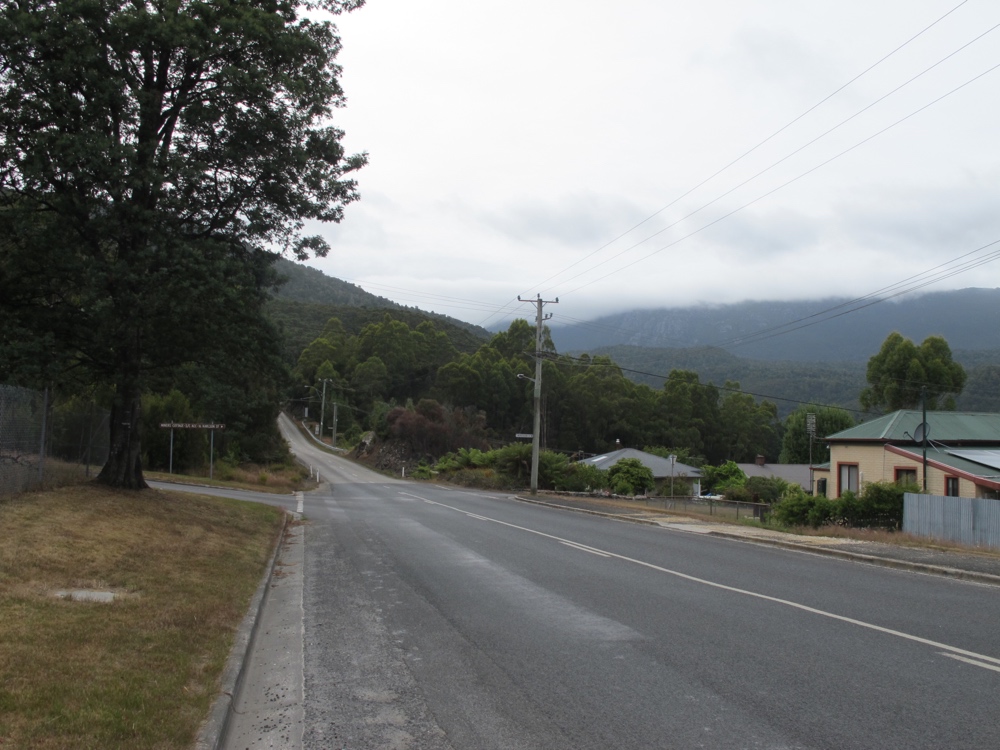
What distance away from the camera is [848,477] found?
112 feet

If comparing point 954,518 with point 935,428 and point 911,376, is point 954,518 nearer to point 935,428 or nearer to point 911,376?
point 935,428

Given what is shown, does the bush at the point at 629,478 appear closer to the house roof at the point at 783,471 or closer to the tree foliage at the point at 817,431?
the house roof at the point at 783,471

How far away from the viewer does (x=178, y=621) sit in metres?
8.14

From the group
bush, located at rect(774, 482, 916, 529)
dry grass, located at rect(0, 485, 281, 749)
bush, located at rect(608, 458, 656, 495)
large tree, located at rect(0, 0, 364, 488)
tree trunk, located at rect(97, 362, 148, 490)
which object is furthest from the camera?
bush, located at rect(608, 458, 656, 495)

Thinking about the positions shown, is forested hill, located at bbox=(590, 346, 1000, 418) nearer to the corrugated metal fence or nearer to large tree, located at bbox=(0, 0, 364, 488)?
the corrugated metal fence

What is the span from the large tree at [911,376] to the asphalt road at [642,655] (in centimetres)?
4799

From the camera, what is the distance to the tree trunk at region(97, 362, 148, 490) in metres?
18.0

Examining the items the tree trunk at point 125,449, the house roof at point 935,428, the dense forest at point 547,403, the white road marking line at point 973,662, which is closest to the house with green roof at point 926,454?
the house roof at point 935,428

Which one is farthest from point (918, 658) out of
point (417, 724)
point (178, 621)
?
point (178, 621)

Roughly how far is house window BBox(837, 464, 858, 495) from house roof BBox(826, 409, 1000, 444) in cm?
113

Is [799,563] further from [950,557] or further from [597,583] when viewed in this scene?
[597,583]

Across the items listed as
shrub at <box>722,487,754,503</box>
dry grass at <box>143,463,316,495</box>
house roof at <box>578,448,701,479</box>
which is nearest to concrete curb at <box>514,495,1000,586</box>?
dry grass at <box>143,463,316,495</box>

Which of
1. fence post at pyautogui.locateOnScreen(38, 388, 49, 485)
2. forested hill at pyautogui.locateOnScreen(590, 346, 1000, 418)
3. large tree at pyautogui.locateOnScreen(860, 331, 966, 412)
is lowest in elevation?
fence post at pyautogui.locateOnScreen(38, 388, 49, 485)

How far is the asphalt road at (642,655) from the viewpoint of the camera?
18.4 ft
